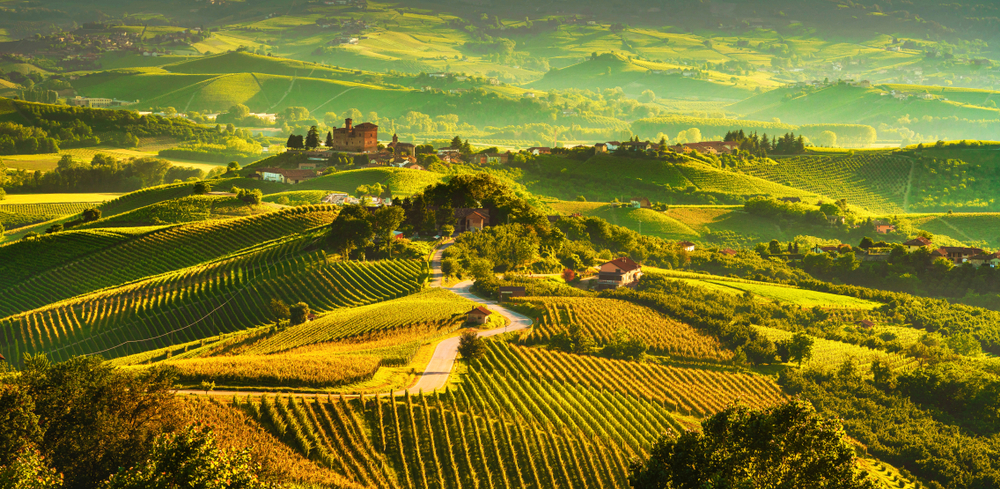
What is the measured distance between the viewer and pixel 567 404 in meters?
36.9

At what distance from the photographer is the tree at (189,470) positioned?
20.8 metres

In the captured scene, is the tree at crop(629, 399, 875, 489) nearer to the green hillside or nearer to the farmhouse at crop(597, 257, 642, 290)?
the farmhouse at crop(597, 257, 642, 290)

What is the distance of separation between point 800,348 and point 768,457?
27.5 meters

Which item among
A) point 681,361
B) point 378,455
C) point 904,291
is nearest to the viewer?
point 378,455

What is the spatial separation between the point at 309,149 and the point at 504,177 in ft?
102

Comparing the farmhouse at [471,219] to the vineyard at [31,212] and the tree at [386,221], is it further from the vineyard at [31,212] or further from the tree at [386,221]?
the vineyard at [31,212]

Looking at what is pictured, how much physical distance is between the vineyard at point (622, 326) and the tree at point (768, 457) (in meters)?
22.7

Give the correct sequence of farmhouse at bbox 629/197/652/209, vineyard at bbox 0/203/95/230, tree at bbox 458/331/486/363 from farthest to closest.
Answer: farmhouse at bbox 629/197/652/209, vineyard at bbox 0/203/95/230, tree at bbox 458/331/486/363

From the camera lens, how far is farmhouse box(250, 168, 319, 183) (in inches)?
4158

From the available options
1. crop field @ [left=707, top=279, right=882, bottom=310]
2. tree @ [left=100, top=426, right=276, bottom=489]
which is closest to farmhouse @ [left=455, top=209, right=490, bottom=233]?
crop field @ [left=707, top=279, right=882, bottom=310]

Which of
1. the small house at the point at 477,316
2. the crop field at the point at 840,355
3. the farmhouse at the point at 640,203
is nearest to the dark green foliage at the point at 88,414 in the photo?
the small house at the point at 477,316

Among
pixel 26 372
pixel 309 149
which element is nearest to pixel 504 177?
pixel 309 149

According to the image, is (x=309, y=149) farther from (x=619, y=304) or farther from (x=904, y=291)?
(x=904, y=291)

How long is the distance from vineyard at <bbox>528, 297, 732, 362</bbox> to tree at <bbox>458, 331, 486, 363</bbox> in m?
4.79
